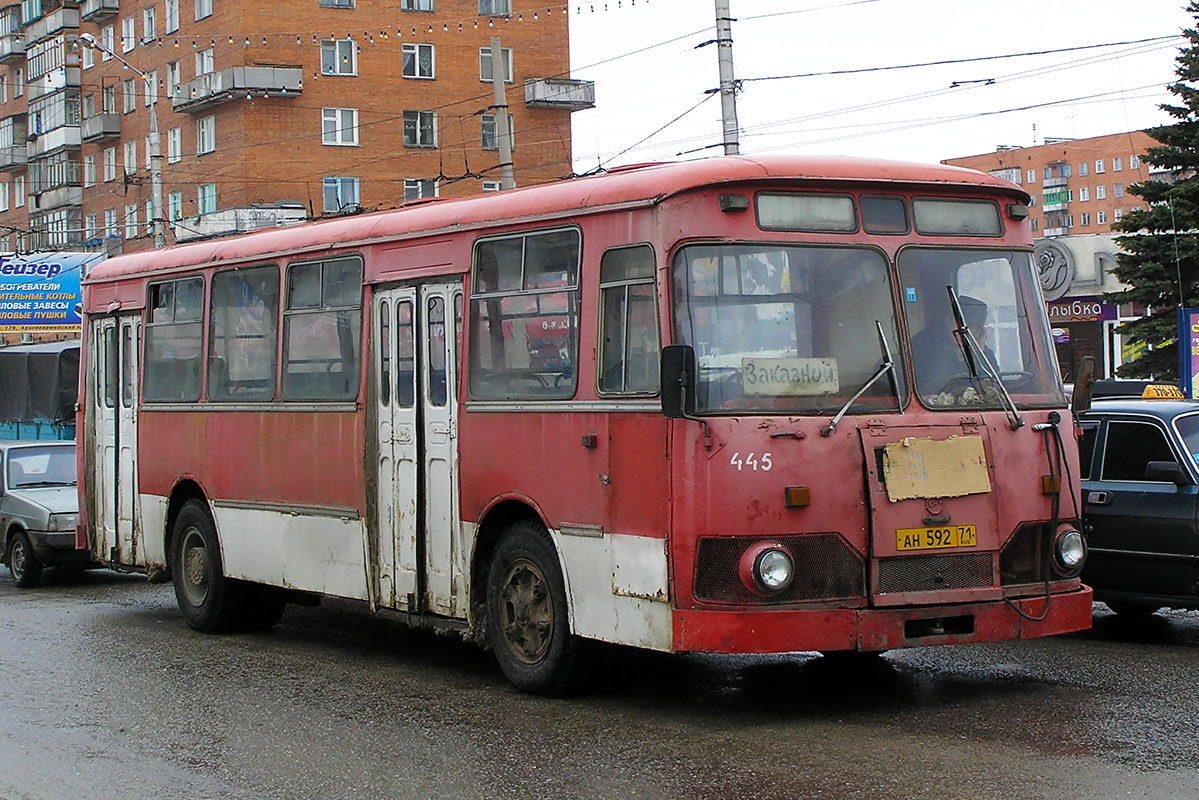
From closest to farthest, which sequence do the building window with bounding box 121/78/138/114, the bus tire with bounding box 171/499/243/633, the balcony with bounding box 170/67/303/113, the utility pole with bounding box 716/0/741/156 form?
1. the bus tire with bounding box 171/499/243/633
2. the utility pole with bounding box 716/0/741/156
3. the balcony with bounding box 170/67/303/113
4. the building window with bounding box 121/78/138/114

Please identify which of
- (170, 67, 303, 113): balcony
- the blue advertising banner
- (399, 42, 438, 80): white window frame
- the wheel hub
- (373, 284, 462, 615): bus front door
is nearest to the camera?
the wheel hub

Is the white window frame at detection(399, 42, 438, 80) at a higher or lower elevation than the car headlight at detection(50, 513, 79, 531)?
higher

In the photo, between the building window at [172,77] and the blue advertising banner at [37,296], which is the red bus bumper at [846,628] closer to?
the blue advertising banner at [37,296]

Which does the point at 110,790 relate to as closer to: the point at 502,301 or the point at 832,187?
the point at 502,301

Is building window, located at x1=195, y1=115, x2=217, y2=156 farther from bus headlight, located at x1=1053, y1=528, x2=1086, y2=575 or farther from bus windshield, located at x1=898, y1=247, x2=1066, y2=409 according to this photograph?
bus headlight, located at x1=1053, y1=528, x2=1086, y2=575

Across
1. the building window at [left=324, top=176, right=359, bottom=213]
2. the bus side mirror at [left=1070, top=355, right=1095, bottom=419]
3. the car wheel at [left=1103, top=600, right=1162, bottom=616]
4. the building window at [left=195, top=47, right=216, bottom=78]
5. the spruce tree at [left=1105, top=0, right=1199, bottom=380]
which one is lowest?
the car wheel at [left=1103, top=600, right=1162, bottom=616]

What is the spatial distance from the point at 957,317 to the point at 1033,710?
206 centimetres

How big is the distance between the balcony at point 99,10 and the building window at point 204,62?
894 centimetres

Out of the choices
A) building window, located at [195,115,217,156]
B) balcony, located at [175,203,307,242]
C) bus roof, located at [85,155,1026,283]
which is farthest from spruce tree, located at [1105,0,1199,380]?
building window, located at [195,115,217,156]

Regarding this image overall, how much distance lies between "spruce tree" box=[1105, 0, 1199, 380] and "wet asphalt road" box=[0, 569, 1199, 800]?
65.0 feet

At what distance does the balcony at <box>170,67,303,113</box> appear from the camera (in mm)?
61281

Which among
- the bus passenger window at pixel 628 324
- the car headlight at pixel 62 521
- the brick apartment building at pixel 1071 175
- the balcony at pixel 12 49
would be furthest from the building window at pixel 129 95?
the brick apartment building at pixel 1071 175

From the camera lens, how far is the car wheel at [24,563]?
1839 centimetres

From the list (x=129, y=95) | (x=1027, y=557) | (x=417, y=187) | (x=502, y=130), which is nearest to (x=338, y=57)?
(x=417, y=187)
